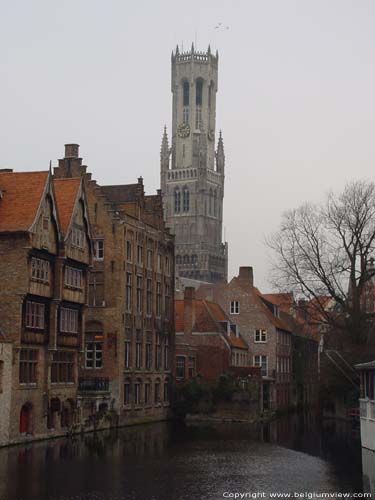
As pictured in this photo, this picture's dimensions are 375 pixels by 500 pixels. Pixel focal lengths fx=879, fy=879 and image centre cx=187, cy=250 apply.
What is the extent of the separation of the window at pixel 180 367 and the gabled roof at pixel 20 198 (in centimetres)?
2703

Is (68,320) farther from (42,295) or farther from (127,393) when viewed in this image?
(127,393)

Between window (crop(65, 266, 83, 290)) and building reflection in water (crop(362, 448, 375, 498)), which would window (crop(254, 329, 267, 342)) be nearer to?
window (crop(65, 266, 83, 290))

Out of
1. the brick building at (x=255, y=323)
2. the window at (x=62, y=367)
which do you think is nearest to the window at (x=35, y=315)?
the window at (x=62, y=367)

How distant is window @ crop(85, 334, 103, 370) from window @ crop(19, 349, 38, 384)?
13.8 m

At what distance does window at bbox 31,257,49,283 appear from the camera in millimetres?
47719

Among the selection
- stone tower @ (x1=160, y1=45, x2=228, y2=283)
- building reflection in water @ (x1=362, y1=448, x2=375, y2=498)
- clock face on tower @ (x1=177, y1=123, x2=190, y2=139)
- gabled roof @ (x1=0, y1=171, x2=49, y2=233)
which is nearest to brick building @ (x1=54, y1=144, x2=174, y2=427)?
gabled roof @ (x1=0, y1=171, x2=49, y2=233)

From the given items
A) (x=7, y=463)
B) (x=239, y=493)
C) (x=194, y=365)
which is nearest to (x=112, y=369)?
(x=194, y=365)

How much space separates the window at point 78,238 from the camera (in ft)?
174

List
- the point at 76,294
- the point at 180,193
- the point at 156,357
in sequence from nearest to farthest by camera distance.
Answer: the point at 76,294, the point at 156,357, the point at 180,193

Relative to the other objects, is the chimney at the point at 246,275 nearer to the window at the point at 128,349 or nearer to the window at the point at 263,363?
the window at the point at 263,363

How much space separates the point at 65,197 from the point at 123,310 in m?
12.8

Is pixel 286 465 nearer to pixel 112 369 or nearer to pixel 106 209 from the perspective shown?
pixel 112 369

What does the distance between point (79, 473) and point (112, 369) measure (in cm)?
2705

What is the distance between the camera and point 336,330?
60.4m
